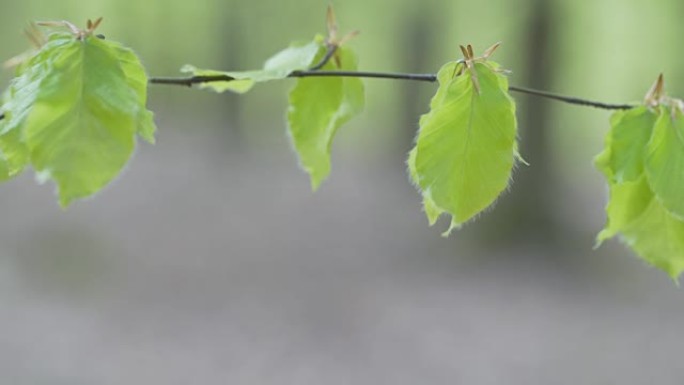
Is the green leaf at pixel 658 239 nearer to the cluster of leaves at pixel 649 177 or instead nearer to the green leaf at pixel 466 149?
the cluster of leaves at pixel 649 177

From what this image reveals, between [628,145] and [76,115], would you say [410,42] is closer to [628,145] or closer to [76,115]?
[628,145]

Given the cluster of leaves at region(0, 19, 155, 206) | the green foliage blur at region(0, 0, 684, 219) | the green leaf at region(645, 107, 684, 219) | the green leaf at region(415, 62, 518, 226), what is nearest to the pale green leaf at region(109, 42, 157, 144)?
the cluster of leaves at region(0, 19, 155, 206)

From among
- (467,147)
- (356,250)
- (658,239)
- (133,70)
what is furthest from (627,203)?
(356,250)

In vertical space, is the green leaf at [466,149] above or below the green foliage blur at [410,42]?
above

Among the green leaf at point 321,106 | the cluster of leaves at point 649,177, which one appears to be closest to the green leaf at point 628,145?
the cluster of leaves at point 649,177

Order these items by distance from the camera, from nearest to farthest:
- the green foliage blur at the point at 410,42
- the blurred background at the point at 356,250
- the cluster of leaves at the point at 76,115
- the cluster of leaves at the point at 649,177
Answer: the cluster of leaves at the point at 76,115, the cluster of leaves at the point at 649,177, the blurred background at the point at 356,250, the green foliage blur at the point at 410,42

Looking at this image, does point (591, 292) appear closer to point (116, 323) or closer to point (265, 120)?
point (116, 323)
